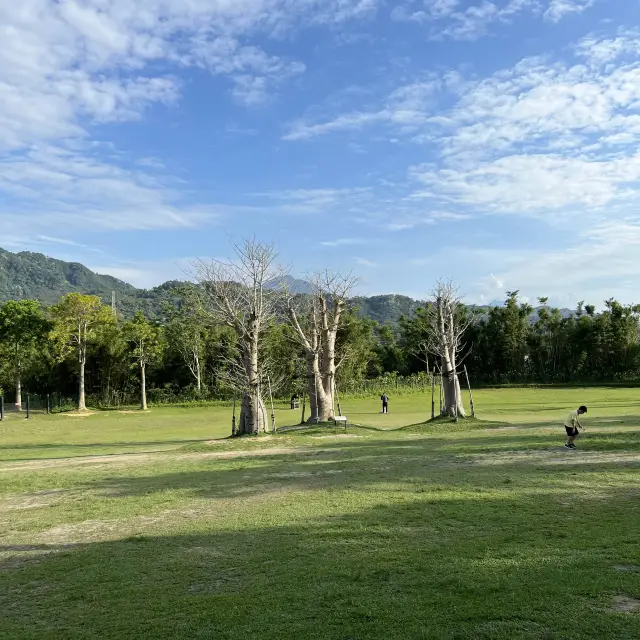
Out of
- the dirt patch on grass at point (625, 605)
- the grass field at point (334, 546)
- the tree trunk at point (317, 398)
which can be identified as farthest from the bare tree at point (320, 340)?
the dirt patch on grass at point (625, 605)

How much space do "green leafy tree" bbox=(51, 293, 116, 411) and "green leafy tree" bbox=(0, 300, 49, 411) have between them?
1204mm

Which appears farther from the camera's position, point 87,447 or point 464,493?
point 87,447

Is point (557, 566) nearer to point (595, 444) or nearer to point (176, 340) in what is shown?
point (595, 444)

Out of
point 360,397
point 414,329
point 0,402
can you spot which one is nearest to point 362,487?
point 0,402

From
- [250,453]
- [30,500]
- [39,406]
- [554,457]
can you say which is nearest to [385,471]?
[554,457]

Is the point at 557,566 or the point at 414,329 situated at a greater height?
the point at 414,329

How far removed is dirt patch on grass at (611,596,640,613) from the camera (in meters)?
4.40

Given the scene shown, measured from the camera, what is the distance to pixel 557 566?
5.45m

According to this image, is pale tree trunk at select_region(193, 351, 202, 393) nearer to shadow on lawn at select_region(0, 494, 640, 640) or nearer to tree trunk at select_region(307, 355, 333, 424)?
tree trunk at select_region(307, 355, 333, 424)

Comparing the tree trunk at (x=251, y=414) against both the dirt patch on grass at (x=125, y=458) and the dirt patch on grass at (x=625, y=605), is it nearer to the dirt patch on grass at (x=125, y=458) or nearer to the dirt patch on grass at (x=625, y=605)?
the dirt patch on grass at (x=125, y=458)

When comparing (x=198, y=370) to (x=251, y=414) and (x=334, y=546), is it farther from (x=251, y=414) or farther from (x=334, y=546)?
(x=334, y=546)

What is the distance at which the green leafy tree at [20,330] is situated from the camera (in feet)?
138

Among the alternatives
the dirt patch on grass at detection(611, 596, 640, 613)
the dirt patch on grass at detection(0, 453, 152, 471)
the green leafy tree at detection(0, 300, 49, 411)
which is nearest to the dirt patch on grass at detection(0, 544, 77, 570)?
the dirt patch on grass at detection(611, 596, 640, 613)

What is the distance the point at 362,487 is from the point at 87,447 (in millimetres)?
14638
